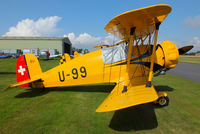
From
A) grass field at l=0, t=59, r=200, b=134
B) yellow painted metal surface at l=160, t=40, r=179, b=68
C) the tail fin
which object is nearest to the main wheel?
grass field at l=0, t=59, r=200, b=134

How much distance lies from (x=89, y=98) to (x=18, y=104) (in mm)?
2599

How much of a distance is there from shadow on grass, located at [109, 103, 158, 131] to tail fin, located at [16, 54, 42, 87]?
13.1 ft

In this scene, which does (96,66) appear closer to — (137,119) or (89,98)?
(89,98)

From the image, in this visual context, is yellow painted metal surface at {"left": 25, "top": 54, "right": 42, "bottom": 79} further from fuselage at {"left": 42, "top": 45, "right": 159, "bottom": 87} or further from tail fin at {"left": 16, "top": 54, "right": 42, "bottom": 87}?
fuselage at {"left": 42, "top": 45, "right": 159, "bottom": 87}

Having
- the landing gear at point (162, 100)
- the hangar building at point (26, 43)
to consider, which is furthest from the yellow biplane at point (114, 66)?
the hangar building at point (26, 43)

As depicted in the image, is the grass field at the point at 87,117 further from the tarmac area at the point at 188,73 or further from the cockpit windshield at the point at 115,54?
the tarmac area at the point at 188,73

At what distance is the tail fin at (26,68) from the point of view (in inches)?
194

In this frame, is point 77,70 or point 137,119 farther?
point 77,70

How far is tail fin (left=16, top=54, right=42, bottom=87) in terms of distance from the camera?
492 centimetres

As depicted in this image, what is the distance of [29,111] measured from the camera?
3.67m

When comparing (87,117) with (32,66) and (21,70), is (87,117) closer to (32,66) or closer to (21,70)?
(32,66)

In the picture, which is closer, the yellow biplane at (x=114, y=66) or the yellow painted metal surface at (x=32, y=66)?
the yellow biplane at (x=114, y=66)

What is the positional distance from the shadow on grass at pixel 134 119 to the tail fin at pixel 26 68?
399 cm

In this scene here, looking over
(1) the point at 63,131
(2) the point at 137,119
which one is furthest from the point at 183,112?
(1) the point at 63,131
